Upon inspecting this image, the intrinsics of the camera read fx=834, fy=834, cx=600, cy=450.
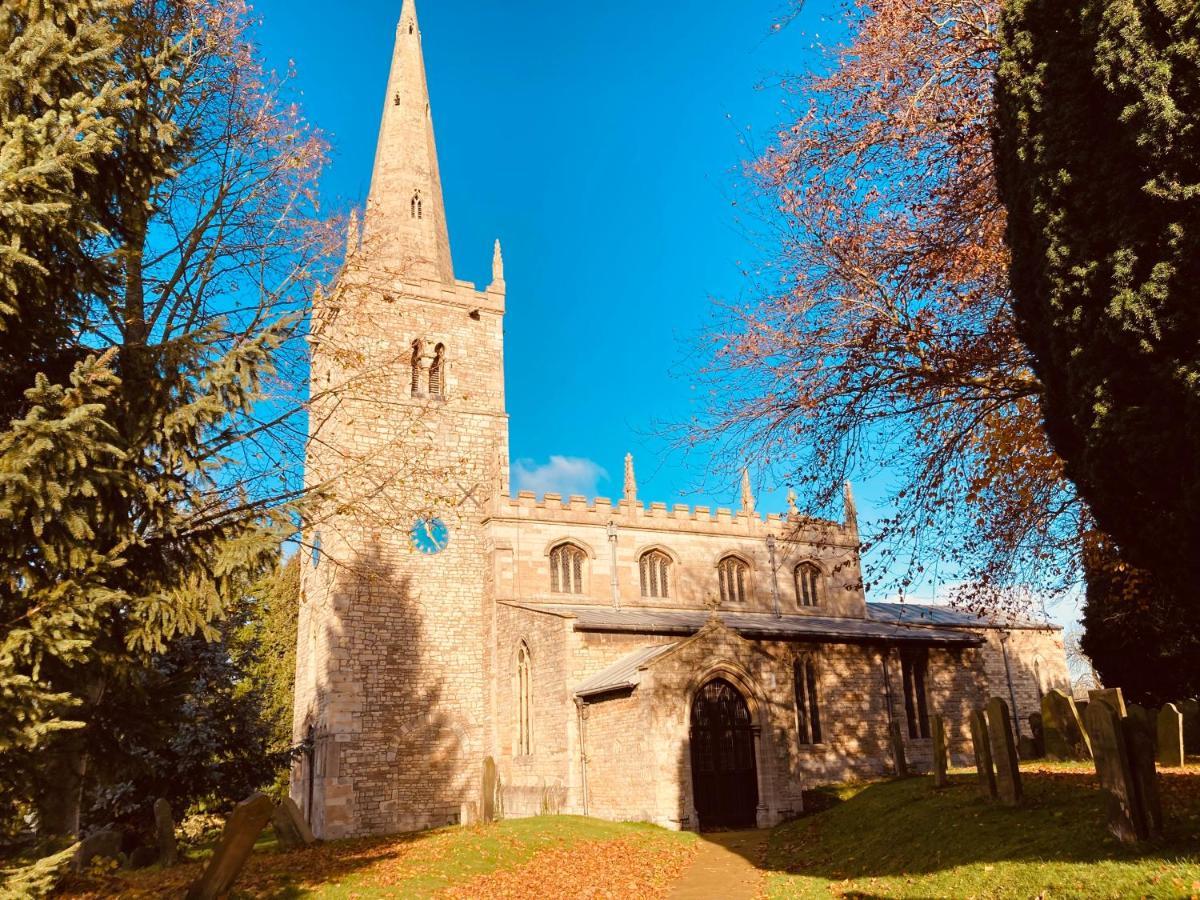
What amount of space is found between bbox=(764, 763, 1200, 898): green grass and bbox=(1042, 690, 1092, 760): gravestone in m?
1.17

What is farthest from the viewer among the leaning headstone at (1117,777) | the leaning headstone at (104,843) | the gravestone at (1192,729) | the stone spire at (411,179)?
the stone spire at (411,179)

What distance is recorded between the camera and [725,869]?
12648 mm

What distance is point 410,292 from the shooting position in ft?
89.7

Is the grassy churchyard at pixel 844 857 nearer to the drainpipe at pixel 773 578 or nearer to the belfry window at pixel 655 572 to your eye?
the belfry window at pixel 655 572

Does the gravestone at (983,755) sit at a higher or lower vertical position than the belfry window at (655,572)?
lower

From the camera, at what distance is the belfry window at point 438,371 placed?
27.7m

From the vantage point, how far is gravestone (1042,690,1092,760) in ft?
48.5

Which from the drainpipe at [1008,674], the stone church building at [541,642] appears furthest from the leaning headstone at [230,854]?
the drainpipe at [1008,674]

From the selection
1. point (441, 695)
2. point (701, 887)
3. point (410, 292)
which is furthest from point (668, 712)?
point (410, 292)

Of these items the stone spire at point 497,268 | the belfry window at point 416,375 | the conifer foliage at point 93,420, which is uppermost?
the stone spire at point 497,268

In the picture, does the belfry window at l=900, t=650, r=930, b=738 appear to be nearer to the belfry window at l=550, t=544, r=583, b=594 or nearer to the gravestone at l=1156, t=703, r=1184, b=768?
the belfry window at l=550, t=544, r=583, b=594

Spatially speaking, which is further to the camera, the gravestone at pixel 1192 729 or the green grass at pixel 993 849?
the gravestone at pixel 1192 729

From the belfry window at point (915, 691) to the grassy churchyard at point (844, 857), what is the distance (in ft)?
27.0

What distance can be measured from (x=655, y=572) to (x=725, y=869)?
15183mm
